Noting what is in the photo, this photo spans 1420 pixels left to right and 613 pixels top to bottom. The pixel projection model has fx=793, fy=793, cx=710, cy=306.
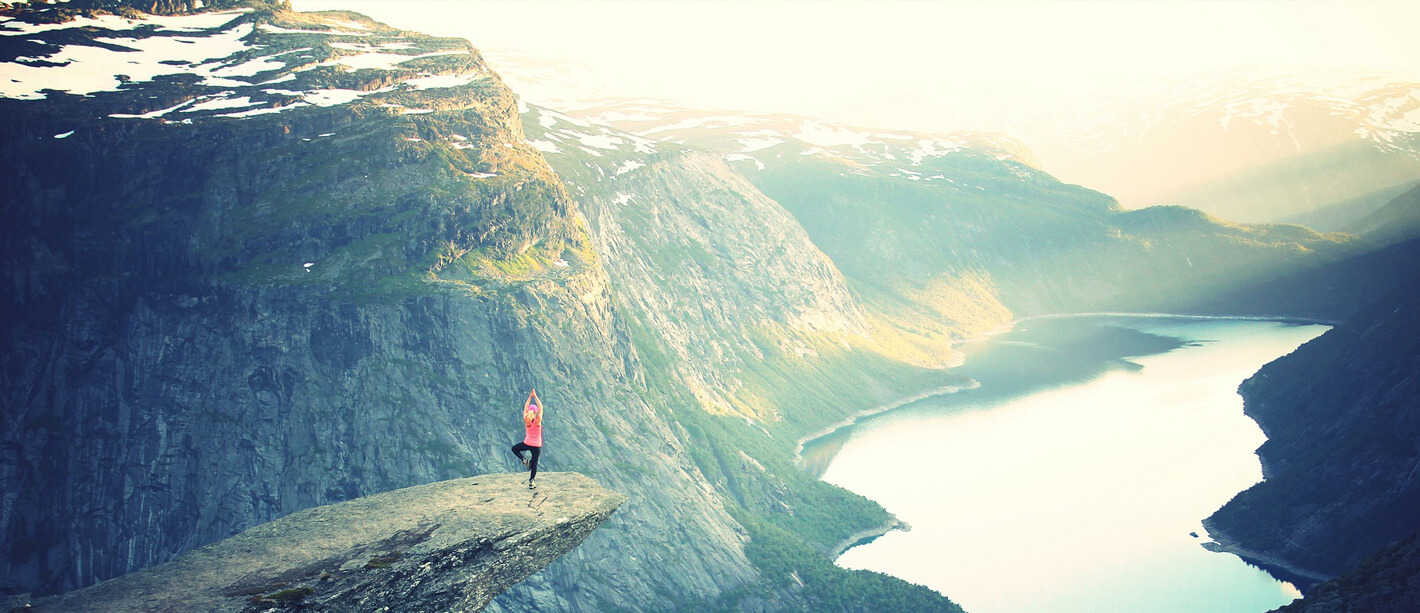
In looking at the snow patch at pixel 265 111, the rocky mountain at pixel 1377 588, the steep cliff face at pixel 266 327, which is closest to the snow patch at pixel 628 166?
the steep cliff face at pixel 266 327

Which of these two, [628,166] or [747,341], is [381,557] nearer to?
[747,341]

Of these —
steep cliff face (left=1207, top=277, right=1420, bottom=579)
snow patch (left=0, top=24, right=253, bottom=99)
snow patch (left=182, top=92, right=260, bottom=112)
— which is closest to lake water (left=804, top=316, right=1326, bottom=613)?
steep cliff face (left=1207, top=277, right=1420, bottom=579)

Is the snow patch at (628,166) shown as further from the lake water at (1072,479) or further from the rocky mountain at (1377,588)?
the rocky mountain at (1377,588)

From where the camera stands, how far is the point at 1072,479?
113 meters

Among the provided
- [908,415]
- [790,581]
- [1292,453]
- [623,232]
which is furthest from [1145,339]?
[790,581]

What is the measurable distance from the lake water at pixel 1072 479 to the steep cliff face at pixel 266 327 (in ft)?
95.3

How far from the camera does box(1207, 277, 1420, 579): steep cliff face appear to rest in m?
83.6

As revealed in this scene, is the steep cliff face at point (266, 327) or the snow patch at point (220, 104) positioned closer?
the steep cliff face at point (266, 327)

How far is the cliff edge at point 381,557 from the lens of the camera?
749 inches

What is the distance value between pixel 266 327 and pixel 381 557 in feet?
208

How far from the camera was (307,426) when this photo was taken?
73.1m

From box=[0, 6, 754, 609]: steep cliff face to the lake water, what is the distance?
29.0 m

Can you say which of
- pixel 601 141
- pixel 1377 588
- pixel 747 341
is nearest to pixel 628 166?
pixel 601 141

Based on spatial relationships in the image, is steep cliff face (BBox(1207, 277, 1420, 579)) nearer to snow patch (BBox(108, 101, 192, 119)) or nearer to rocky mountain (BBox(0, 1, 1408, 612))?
rocky mountain (BBox(0, 1, 1408, 612))
